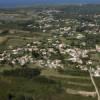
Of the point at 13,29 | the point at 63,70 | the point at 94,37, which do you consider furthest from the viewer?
the point at 13,29

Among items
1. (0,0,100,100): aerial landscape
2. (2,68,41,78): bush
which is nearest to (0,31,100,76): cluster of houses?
(0,0,100,100): aerial landscape

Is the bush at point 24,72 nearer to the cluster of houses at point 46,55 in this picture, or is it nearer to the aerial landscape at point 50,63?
the aerial landscape at point 50,63

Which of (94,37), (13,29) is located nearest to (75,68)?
(94,37)

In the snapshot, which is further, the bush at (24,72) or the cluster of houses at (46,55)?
the cluster of houses at (46,55)

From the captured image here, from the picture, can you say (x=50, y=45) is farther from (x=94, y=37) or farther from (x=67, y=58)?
(x=94, y=37)

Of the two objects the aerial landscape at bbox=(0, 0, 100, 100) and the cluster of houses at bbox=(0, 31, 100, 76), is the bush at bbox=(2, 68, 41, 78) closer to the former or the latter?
the aerial landscape at bbox=(0, 0, 100, 100)

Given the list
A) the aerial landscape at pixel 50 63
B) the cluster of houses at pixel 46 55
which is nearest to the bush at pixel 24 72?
the aerial landscape at pixel 50 63

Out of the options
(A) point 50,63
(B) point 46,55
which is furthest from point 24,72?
(B) point 46,55

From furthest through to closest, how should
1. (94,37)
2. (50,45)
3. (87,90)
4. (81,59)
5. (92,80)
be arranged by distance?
(94,37) → (50,45) → (81,59) → (92,80) → (87,90)
